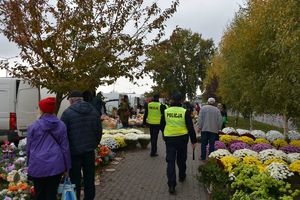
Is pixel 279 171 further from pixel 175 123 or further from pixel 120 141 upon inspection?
pixel 120 141

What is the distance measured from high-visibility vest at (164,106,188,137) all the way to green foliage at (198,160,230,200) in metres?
0.80

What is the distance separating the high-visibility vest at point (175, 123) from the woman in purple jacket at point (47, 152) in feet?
10.6

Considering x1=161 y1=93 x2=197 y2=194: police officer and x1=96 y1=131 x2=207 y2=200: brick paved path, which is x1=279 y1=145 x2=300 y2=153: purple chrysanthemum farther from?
x1=161 y1=93 x2=197 y2=194: police officer

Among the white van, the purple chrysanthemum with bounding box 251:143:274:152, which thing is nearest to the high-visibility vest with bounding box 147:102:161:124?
the purple chrysanthemum with bounding box 251:143:274:152

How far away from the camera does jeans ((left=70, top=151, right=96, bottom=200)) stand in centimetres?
738

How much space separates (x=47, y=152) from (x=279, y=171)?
13.4 feet

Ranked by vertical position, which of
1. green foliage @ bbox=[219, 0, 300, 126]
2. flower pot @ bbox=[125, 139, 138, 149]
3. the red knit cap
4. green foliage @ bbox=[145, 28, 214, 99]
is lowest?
flower pot @ bbox=[125, 139, 138, 149]

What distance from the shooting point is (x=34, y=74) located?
11.0m

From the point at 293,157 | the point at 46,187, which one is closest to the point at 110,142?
the point at 293,157

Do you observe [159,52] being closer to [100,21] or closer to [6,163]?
[100,21]

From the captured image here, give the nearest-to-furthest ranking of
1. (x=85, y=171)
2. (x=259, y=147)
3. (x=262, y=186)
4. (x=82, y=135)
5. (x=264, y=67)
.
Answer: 1. (x=262, y=186)
2. (x=82, y=135)
3. (x=85, y=171)
4. (x=259, y=147)
5. (x=264, y=67)

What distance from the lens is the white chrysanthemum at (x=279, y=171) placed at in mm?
8115

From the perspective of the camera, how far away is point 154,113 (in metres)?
13.9

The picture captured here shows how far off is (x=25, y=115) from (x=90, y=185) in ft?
30.5
